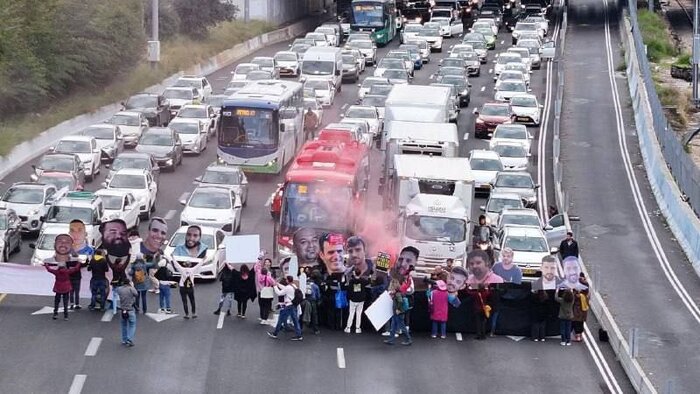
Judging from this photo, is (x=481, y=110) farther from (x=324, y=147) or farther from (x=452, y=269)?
(x=452, y=269)

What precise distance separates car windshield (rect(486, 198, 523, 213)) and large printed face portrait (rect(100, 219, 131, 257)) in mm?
14608

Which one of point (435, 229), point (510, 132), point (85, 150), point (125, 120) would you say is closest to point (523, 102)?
point (510, 132)

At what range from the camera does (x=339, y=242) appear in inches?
1217

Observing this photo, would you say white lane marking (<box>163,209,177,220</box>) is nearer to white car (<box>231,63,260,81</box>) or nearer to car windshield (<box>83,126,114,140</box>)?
car windshield (<box>83,126,114,140</box>)

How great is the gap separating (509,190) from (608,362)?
651 inches

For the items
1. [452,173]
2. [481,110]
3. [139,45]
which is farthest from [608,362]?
[139,45]

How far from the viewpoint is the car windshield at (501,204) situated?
42.9m

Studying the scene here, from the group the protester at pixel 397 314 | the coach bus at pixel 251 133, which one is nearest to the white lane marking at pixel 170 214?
the coach bus at pixel 251 133

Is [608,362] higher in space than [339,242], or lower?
lower

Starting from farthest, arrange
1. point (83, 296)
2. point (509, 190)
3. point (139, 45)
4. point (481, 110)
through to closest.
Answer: point (139, 45) < point (481, 110) < point (509, 190) < point (83, 296)

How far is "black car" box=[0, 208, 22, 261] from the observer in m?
36.4

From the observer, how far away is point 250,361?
2841 cm

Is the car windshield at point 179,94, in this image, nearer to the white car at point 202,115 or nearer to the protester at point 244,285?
the white car at point 202,115

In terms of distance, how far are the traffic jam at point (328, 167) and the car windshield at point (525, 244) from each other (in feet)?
0.15
